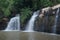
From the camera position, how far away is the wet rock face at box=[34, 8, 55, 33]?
71.8 ft

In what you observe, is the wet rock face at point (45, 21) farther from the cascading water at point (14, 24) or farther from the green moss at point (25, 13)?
the cascading water at point (14, 24)

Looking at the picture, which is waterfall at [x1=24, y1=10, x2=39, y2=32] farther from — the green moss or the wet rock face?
the wet rock face

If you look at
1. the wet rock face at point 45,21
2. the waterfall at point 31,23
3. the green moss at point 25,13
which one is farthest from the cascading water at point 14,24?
the wet rock face at point 45,21

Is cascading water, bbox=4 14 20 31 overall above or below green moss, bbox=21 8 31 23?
below

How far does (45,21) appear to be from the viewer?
22422mm

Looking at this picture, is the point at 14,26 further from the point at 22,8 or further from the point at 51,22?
the point at 51,22

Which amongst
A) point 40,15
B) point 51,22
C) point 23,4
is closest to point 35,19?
point 40,15

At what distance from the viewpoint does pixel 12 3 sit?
27844 mm

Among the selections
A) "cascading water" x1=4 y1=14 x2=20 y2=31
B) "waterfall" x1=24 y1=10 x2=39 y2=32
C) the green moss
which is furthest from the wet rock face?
"cascading water" x1=4 y1=14 x2=20 y2=31

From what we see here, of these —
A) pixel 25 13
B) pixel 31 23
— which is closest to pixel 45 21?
pixel 31 23

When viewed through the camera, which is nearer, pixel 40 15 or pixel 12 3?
pixel 40 15

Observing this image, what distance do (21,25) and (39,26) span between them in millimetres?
3333

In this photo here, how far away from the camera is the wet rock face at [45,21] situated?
2189 centimetres

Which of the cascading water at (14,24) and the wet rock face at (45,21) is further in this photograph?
the cascading water at (14,24)
